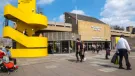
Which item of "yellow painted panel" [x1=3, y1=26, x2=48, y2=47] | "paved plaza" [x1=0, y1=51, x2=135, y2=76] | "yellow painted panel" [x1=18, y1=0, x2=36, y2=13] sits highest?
"yellow painted panel" [x1=18, y1=0, x2=36, y2=13]

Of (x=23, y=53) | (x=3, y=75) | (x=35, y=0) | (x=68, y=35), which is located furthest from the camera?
(x=68, y=35)

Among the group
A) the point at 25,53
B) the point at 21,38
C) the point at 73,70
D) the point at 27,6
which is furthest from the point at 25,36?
the point at 73,70

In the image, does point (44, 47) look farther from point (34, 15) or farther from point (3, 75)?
point (3, 75)

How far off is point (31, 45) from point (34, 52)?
889mm

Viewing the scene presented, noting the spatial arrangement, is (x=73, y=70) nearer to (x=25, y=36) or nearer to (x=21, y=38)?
(x=25, y=36)

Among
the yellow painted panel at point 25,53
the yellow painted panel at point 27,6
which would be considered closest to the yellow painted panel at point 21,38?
the yellow painted panel at point 25,53

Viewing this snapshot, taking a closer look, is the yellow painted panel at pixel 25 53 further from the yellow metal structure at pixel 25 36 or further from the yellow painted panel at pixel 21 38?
the yellow painted panel at pixel 21 38

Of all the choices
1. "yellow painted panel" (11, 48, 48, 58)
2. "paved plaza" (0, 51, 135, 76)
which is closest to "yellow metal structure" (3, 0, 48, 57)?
"yellow painted panel" (11, 48, 48, 58)

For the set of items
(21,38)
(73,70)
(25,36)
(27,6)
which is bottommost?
(73,70)

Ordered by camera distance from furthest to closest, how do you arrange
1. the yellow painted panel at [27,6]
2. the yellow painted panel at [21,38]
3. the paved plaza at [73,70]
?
the yellow painted panel at [27,6]
the yellow painted panel at [21,38]
the paved plaza at [73,70]

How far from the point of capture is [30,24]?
26.1 metres

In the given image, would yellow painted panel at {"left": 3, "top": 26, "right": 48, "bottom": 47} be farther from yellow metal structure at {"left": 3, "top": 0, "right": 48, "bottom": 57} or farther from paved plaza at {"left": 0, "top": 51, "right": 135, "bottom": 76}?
paved plaza at {"left": 0, "top": 51, "right": 135, "bottom": 76}

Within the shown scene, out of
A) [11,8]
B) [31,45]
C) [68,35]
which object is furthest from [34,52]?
[68,35]

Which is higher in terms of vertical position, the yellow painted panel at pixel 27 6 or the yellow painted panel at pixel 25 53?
the yellow painted panel at pixel 27 6
